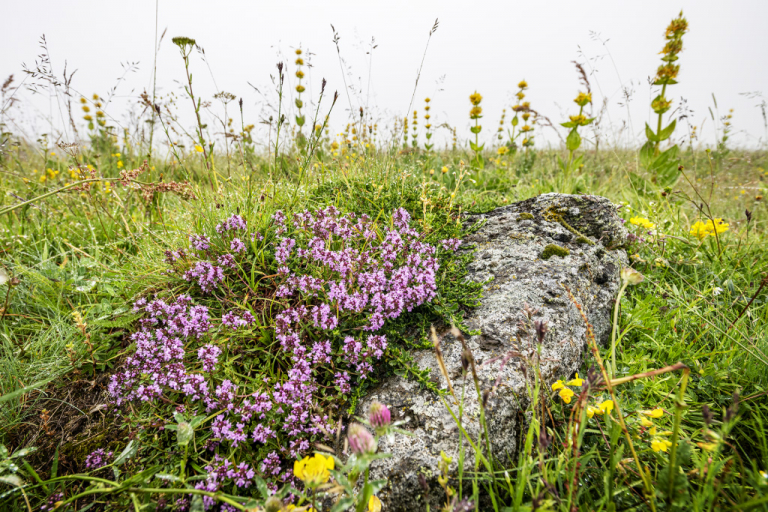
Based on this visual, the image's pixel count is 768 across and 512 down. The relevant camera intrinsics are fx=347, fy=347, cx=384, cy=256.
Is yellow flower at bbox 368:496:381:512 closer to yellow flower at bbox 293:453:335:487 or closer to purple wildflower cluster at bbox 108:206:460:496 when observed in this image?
yellow flower at bbox 293:453:335:487

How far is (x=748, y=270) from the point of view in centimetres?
330

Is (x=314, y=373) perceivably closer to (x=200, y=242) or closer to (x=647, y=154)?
(x=200, y=242)

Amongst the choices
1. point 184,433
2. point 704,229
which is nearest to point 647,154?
point 704,229

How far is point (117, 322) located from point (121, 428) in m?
0.79

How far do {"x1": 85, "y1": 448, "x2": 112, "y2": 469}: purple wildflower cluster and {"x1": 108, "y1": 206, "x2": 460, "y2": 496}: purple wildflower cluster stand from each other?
0.91 ft

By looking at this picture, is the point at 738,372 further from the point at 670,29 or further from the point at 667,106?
the point at 670,29

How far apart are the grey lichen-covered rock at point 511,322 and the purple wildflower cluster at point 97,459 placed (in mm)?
1393

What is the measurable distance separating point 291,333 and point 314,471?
99 centimetres

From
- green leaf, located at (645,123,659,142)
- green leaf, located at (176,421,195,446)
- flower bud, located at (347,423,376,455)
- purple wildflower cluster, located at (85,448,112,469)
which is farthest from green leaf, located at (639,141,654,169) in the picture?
purple wildflower cluster, located at (85,448,112,469)

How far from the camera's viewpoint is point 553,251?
2.85 m

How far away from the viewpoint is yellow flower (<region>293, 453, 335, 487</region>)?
1141mm

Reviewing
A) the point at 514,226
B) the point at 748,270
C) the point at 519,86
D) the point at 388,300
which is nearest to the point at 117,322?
the point at 388,300

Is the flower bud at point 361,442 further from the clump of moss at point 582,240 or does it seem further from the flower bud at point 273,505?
the clump of moss at point 582,240

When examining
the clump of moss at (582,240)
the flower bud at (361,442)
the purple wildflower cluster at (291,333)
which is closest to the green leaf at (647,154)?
the clump of moss at (582,240)
